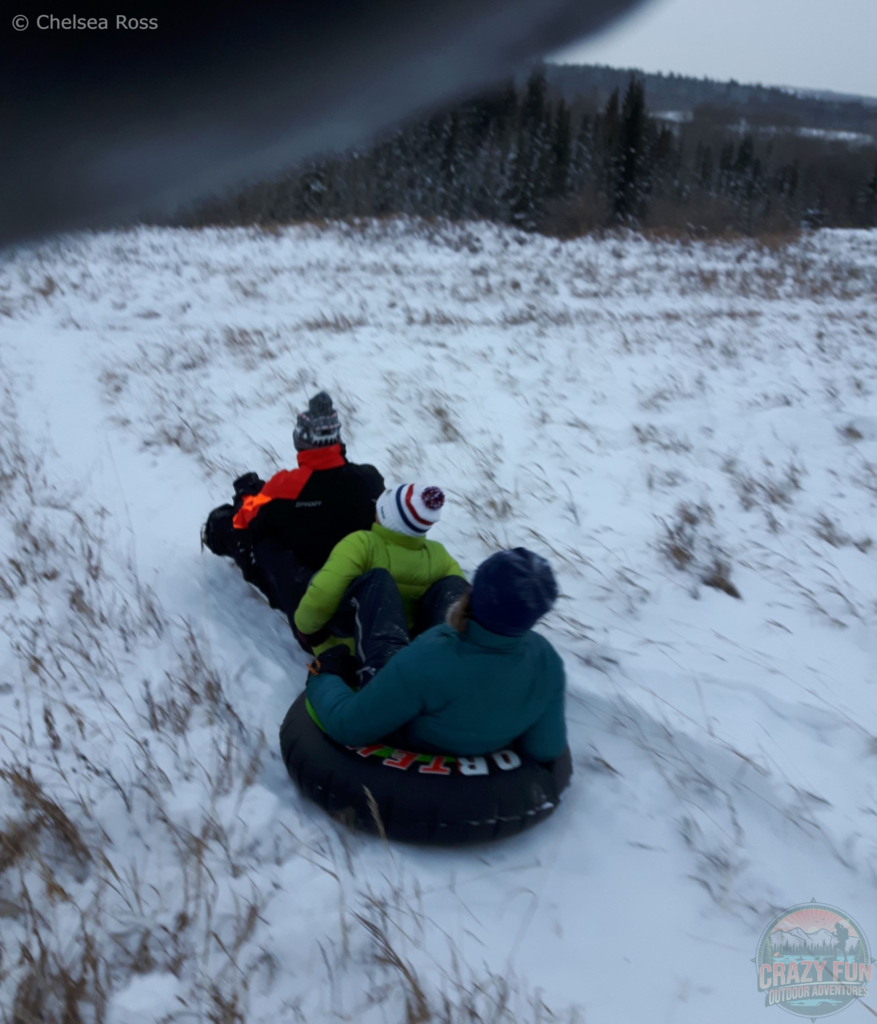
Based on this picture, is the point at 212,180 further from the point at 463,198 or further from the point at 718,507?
the point at 463,198

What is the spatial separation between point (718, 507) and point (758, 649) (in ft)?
4.26

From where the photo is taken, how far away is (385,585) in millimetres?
2451

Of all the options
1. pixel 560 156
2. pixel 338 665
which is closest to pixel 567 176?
pixel 560 156

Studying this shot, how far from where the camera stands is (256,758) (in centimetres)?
225

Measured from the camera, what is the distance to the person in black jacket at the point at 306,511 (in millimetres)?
2936

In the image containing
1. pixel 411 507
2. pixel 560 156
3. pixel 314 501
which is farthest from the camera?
pixel 560 156

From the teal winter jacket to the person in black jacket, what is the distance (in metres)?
0.89

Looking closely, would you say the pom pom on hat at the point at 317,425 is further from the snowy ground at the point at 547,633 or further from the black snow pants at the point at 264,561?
the snowy ground at the point at 547,633

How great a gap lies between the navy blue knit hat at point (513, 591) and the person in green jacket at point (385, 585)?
0.63 m

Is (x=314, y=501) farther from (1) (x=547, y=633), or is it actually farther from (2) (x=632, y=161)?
(2) (x=632, y=161)

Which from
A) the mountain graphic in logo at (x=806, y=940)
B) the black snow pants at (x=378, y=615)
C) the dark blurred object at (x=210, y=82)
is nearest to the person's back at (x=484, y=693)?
the black snow pants at (x=378, y=615)

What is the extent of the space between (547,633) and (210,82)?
7.82ft

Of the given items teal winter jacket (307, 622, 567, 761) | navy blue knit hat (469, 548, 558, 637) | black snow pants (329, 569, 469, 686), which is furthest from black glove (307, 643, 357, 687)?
navy blue knit hat (469, 548, 558, 637)

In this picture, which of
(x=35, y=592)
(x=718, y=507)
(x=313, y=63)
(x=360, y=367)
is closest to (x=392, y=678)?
(x=313, y=63)
